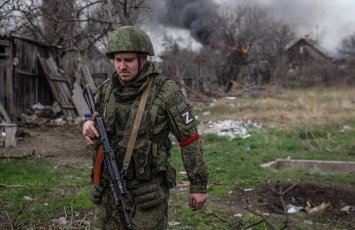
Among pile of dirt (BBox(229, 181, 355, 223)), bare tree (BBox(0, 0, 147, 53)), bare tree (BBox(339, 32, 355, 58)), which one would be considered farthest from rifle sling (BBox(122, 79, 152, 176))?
bare tree (BBox(339, 32, 355, 58))

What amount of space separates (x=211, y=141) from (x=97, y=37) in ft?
16.0

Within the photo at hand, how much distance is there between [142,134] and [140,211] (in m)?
0.47

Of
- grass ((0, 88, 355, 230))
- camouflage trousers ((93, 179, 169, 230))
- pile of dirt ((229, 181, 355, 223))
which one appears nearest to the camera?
camouflage trousers ((93, 179, 169, 230))

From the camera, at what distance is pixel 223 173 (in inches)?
283

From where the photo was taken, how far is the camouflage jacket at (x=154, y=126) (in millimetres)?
2877

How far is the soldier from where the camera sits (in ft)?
9.45

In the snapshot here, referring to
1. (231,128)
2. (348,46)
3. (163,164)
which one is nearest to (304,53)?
(348,46)

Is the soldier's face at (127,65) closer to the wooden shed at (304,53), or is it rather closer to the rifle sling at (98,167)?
the rifle sling at (98,167)

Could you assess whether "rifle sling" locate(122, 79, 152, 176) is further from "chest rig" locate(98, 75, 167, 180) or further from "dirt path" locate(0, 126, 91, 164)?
"dirt path" locate(0, 126, 91, 164)

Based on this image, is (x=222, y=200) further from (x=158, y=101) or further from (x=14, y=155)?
(x=14, y=155)

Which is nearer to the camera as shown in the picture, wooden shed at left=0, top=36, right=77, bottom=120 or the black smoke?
wooden shed at left=0, top=36, right=77, bottom=120

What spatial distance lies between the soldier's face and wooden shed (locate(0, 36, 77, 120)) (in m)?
9.14

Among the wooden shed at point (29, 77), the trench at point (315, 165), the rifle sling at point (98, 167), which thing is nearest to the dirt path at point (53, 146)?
the wooden shed at point (29, 77)

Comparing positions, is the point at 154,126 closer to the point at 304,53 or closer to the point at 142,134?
the point at 142,134
